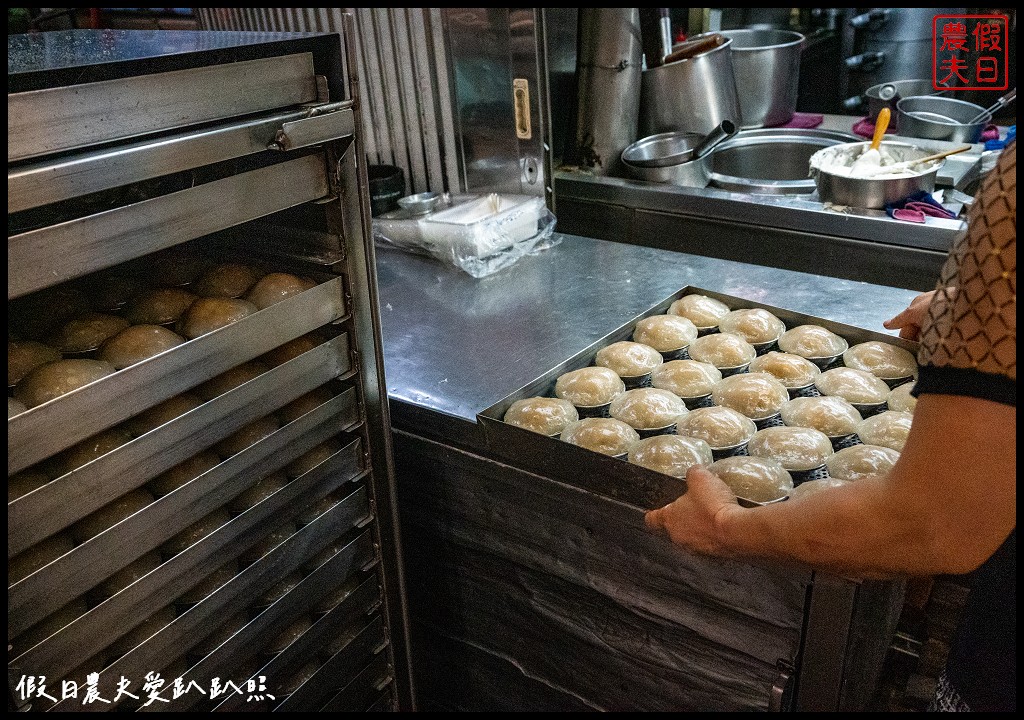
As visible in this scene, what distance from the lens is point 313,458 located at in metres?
1.81

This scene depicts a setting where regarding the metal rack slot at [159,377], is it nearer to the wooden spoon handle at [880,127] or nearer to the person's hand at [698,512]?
the person's hand at [698,512]

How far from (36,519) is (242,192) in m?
0.62

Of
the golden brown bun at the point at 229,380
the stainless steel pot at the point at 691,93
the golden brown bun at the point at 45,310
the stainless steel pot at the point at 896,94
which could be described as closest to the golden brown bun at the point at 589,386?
the golden brown bun at the point at 229,380

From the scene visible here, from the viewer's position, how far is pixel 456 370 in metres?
2.13

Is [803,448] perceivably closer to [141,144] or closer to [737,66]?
[141,144]

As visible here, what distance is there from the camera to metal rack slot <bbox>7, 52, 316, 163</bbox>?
110 cm

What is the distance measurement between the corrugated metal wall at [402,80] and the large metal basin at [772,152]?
132cm

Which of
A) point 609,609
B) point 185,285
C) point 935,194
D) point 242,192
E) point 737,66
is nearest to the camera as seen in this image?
point 242,192

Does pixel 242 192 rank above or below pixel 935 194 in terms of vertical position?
above

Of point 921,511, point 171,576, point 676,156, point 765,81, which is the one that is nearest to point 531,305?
point 676,156

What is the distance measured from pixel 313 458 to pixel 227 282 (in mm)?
430

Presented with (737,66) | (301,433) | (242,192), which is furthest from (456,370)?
(737,66)

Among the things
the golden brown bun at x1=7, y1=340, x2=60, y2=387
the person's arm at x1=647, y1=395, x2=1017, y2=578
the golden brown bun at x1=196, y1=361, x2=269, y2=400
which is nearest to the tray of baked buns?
the person's arm at x1=647, y1=395, x2=1017, y2=578

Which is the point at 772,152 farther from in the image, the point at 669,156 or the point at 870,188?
the point at 870,188
